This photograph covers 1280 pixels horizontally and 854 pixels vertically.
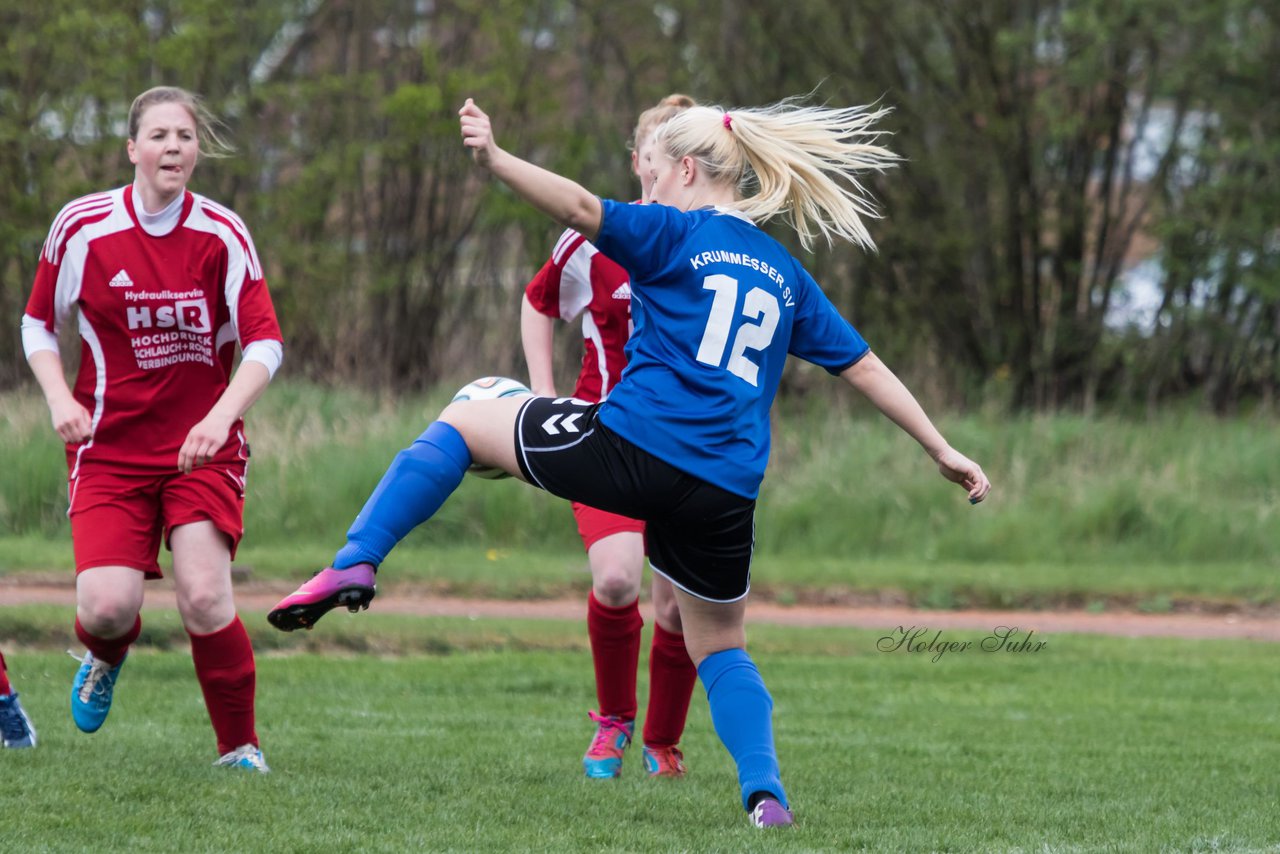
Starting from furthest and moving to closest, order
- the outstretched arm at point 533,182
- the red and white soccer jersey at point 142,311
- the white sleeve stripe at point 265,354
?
the red and white soccer jersey at point 142,311
the white sleeve stripe at point 265,354
the outstretched arm at point 533,182

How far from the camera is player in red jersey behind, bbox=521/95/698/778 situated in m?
5.32

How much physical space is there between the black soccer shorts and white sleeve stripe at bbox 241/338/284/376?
1085 millimetres

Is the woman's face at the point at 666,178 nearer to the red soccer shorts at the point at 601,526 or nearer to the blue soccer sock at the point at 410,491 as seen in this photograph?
the blue soccer sock at the point at 410,491

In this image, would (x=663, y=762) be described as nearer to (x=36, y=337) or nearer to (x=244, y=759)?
(x=244, y=759)

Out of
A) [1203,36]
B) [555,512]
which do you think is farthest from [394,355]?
[1203,36]

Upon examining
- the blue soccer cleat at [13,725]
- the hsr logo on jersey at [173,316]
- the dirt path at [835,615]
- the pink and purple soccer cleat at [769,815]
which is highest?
the hsr logo on jersey at [173,316]

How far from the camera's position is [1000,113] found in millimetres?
17000

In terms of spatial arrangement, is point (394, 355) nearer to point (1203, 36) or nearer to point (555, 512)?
point (555, 512)

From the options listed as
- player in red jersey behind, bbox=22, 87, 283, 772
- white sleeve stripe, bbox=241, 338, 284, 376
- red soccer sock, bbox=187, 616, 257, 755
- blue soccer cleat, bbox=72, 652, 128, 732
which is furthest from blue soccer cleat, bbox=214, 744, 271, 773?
white sleeve stripe, bbox=241, 338, 284, 376

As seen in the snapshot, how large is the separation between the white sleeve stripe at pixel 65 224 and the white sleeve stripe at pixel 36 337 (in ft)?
0.63

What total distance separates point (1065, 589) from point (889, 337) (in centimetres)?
676

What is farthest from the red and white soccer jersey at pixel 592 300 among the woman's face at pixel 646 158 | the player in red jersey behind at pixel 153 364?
the player in red jersey behind at pixel 153 364

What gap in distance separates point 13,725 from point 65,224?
5.48ft

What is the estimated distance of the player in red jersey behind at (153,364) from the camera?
489cm
